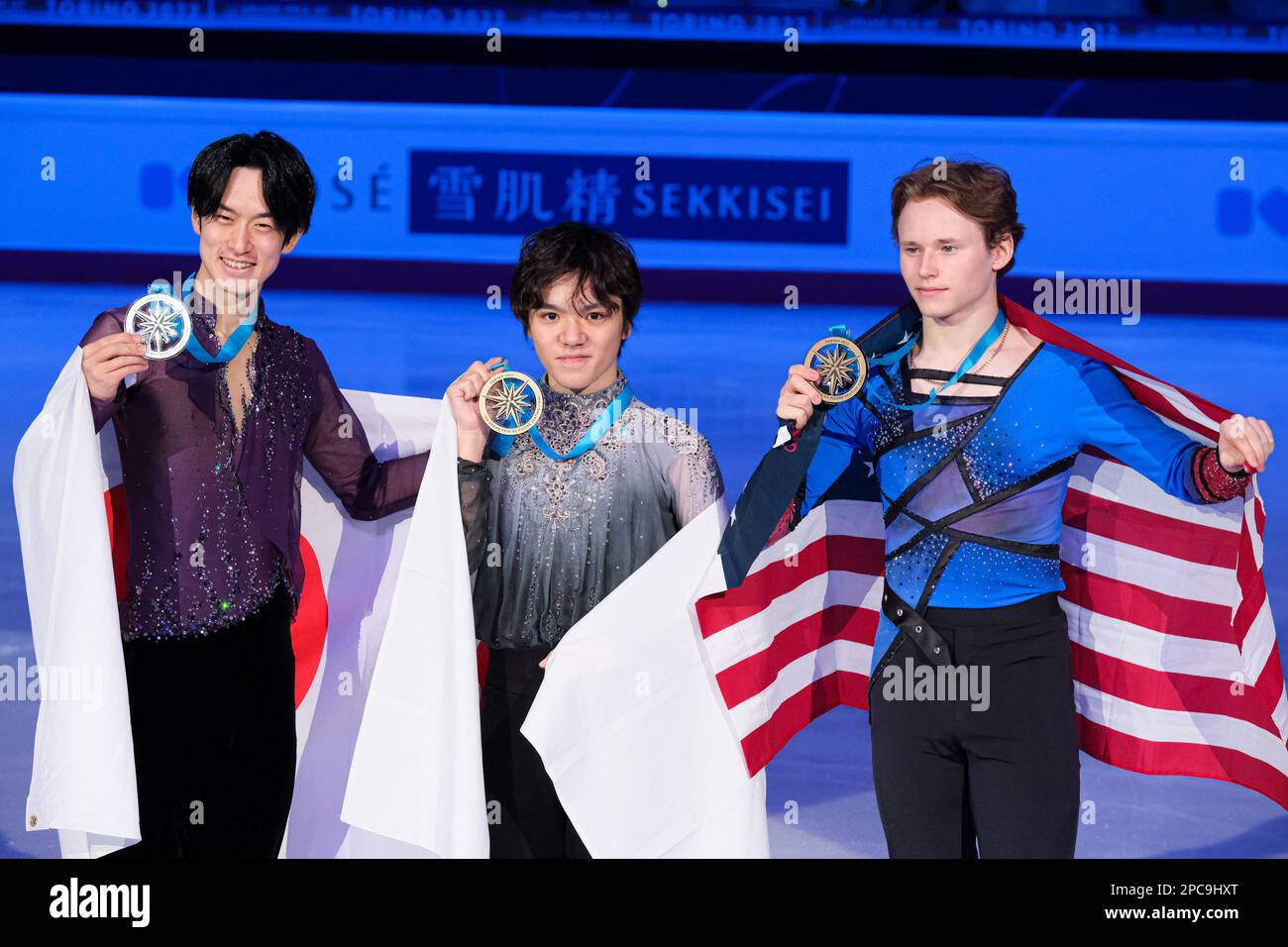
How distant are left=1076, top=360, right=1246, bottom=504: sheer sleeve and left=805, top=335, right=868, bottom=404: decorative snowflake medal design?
39 centimetres

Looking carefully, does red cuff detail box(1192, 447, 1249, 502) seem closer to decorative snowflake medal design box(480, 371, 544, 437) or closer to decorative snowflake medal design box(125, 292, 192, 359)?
decorative snowflake medal design box(480, 371, 544, 437)

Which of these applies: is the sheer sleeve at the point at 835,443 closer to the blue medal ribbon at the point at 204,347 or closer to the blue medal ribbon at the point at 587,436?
the blue medal ribbon at the point at 587,436

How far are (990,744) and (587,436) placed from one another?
35.5 inches

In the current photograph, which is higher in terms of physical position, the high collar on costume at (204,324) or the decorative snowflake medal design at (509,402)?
the high collar on costume at (204,324)

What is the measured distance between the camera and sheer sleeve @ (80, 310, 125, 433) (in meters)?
2.87

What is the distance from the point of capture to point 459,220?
11375mm

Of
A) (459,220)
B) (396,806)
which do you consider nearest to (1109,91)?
(459,220)

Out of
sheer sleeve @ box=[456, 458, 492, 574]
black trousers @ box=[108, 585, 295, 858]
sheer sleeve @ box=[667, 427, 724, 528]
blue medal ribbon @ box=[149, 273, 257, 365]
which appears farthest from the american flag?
blue medal ribbon @ box=[149, 273, 257, 365]

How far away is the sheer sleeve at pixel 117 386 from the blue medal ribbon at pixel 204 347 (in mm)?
85

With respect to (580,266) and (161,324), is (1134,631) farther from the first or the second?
(161,324)

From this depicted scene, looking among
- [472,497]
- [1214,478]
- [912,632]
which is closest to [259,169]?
[472,497]

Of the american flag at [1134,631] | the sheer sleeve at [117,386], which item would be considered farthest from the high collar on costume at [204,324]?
the american flag at [1134,631]

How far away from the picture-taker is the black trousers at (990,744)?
278cm
